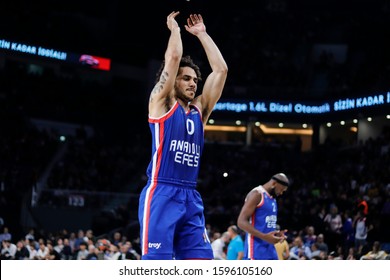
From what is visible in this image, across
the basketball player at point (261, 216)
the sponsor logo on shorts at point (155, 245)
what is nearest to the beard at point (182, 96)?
the sponsor logo on shorts at point (155, 245)

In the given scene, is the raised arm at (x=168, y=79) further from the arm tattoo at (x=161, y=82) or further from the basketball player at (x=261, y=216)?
the basketball player at (x=261, y=216)

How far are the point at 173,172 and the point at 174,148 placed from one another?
0.21 m

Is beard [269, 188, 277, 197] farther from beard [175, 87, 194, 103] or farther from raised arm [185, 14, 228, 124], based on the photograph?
beard [175, 87, 194, 103]

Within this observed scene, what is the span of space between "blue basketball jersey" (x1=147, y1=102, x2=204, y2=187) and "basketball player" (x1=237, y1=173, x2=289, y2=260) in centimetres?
320

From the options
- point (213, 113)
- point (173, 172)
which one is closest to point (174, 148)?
point (173, 172)

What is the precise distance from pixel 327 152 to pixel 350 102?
2614 millimetres

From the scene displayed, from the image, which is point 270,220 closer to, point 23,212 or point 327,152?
point 23,212

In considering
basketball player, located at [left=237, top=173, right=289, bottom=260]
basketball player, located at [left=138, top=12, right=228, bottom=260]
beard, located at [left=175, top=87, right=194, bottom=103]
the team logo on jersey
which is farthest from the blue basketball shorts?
basketball player, located at [left=237, top=173, right=289, bottom=260]

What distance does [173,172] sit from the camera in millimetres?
7152

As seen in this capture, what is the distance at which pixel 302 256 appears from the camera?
18047mm

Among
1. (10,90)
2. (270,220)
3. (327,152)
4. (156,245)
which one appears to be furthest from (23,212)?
(156,245)

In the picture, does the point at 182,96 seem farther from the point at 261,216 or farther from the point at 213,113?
the point at 213,113

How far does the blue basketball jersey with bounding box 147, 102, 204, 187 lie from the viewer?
7.14 meters

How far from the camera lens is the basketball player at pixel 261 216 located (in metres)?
10.3
